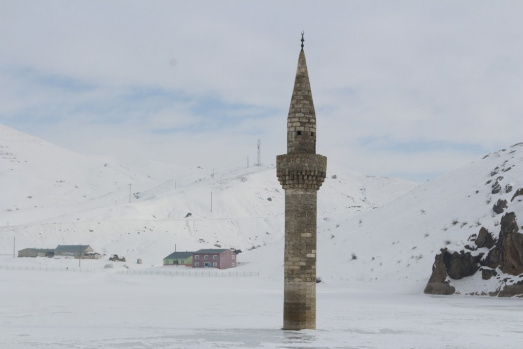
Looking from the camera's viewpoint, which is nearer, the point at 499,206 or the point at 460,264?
the point at 460,264

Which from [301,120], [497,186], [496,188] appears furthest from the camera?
[497,186]

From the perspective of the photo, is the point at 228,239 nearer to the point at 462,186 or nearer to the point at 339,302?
the point at 462,186

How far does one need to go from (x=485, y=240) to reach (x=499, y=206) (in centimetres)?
1323

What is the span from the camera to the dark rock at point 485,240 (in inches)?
2835

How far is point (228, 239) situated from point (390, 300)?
109 meters

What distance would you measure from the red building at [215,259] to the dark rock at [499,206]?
1653 inches

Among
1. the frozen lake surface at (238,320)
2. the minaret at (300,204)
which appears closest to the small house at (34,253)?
the frozen lake surface at (238,320)

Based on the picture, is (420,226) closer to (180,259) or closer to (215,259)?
(215,259)

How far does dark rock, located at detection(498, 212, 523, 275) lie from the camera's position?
66875 millimetres

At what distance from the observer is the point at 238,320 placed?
4166 centimetres

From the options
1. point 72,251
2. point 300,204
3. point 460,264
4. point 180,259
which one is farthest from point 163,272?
point 300,204

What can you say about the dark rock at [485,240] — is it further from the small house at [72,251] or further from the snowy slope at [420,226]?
the small house at [72,251]

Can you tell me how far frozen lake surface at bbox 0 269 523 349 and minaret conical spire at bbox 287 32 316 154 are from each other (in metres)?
8.12

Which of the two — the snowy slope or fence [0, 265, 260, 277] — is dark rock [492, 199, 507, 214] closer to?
the snowy slope
